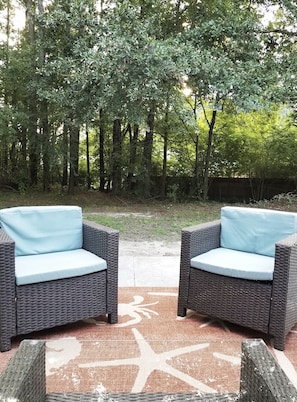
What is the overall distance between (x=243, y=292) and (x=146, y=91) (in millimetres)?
4185

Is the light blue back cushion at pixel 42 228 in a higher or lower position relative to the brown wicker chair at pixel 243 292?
higher

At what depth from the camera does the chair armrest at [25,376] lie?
0.96 meters

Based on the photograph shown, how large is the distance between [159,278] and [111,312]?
877mm

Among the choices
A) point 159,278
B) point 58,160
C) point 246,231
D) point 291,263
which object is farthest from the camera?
point 58,160

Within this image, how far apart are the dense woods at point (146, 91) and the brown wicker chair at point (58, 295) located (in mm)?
3795

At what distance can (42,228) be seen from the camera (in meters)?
2.48

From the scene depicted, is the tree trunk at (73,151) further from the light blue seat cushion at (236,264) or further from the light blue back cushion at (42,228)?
the light blue seat cushion at (236,264)

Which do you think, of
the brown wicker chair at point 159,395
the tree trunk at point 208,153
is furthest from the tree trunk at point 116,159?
the brown wicker chair at point 159,395

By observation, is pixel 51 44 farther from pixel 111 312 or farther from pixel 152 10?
pixel 111 312

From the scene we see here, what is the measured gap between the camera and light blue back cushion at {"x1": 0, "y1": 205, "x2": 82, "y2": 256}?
2.38 meters

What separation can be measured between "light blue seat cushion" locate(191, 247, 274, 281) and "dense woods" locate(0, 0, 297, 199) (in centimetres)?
376

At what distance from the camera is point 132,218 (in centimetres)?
632

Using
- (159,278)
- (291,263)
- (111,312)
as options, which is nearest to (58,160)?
(159,278)

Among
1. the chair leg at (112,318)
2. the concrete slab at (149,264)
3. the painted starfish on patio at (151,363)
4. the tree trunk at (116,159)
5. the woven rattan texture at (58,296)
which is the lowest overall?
the painted starfish on patio at (151,363)
